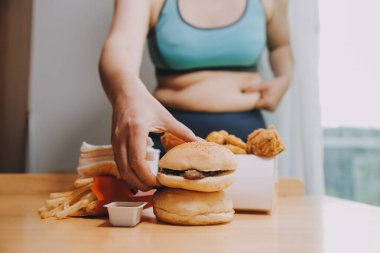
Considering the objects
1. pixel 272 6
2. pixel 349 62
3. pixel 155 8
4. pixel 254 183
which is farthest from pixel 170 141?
pixel 349 62

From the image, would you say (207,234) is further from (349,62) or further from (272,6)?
(349,62)

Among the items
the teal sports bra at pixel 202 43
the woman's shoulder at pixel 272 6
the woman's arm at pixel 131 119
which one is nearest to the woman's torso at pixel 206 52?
the teal sports bra at pixel 202 43

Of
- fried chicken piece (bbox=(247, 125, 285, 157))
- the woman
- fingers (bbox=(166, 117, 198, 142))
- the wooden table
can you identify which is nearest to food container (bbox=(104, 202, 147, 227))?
the wooden table

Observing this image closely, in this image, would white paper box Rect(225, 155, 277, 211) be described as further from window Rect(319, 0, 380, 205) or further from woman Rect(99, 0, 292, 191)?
window Rect(319, 0, 380, 205)

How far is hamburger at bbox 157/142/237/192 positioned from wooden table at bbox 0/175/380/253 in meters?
0.06

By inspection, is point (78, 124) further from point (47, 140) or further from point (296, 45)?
point (296, 45)

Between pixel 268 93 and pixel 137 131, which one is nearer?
A: pixel 137 131

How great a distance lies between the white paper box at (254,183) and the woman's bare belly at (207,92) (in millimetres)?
428

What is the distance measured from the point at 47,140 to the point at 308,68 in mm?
1103

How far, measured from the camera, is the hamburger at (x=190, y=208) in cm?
59

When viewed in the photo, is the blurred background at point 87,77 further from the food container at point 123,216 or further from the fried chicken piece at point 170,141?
the food container at point 123,216

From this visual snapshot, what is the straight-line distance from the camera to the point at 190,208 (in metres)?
0.59

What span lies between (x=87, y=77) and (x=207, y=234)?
1.29 m

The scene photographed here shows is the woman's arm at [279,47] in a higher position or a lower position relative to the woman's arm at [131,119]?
higher
